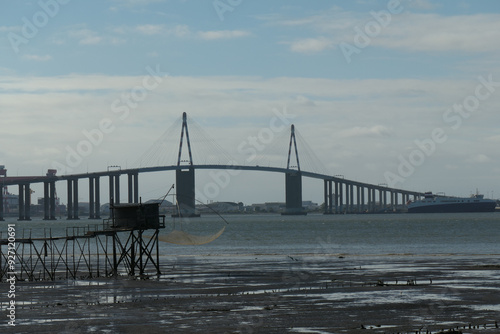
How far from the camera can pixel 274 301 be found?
35688 mm

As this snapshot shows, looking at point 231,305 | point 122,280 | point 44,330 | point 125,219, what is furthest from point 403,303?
point 125,219

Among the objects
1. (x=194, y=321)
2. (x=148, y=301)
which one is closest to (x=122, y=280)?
(x=148, y=301)

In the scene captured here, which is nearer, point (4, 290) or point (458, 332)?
point (458, 332)

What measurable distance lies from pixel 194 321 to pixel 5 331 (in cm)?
644

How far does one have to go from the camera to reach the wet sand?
28750 millimetres

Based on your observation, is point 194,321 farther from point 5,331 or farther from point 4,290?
point 4,290

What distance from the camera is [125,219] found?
176 ft

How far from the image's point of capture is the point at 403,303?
34.5 m

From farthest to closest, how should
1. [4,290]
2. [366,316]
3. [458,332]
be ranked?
[4,290], [366,316], [458,332]

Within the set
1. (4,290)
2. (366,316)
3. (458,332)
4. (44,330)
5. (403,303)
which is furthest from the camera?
(4,290)

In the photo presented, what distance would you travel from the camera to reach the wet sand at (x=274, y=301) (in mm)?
28750

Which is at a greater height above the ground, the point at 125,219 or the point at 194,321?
the point at 125,219

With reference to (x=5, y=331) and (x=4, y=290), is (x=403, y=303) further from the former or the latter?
(x=4, y=290)

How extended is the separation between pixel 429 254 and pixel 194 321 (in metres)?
48.1
